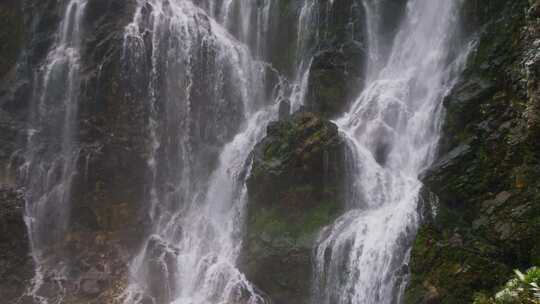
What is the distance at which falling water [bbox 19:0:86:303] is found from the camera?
79.3 feet

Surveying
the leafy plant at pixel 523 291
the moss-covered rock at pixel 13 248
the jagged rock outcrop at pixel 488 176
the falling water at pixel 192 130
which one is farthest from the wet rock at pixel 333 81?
the leafy plant at pixel 523 291

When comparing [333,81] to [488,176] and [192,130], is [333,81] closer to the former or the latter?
[192,130]

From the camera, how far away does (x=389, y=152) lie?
70.2 ft

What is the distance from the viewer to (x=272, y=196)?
21094mm

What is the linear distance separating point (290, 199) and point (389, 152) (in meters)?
4.44

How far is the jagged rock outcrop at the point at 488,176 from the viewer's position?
44.9 ft

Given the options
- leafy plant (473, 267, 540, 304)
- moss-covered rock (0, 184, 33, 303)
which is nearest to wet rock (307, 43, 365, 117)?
moss-covered rock (0, 184, 33, 303)

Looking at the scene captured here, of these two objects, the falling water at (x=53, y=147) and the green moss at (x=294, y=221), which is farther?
the falling water at (x=53, y=147)

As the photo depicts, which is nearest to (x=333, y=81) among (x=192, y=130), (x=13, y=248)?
(x=192, y=130)

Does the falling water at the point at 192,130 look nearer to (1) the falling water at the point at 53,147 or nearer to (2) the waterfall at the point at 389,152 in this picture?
(1) the falling water at the point at 53,147

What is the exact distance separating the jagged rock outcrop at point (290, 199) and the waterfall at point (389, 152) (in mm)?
702

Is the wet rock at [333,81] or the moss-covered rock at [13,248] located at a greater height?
the wet rock at [333,81]

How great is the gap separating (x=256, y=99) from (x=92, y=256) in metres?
10.9

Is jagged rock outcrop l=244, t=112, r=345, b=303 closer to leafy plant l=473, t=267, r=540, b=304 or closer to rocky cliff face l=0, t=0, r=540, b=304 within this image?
rocky cliff face l=0, t=0, r=540, b=304
